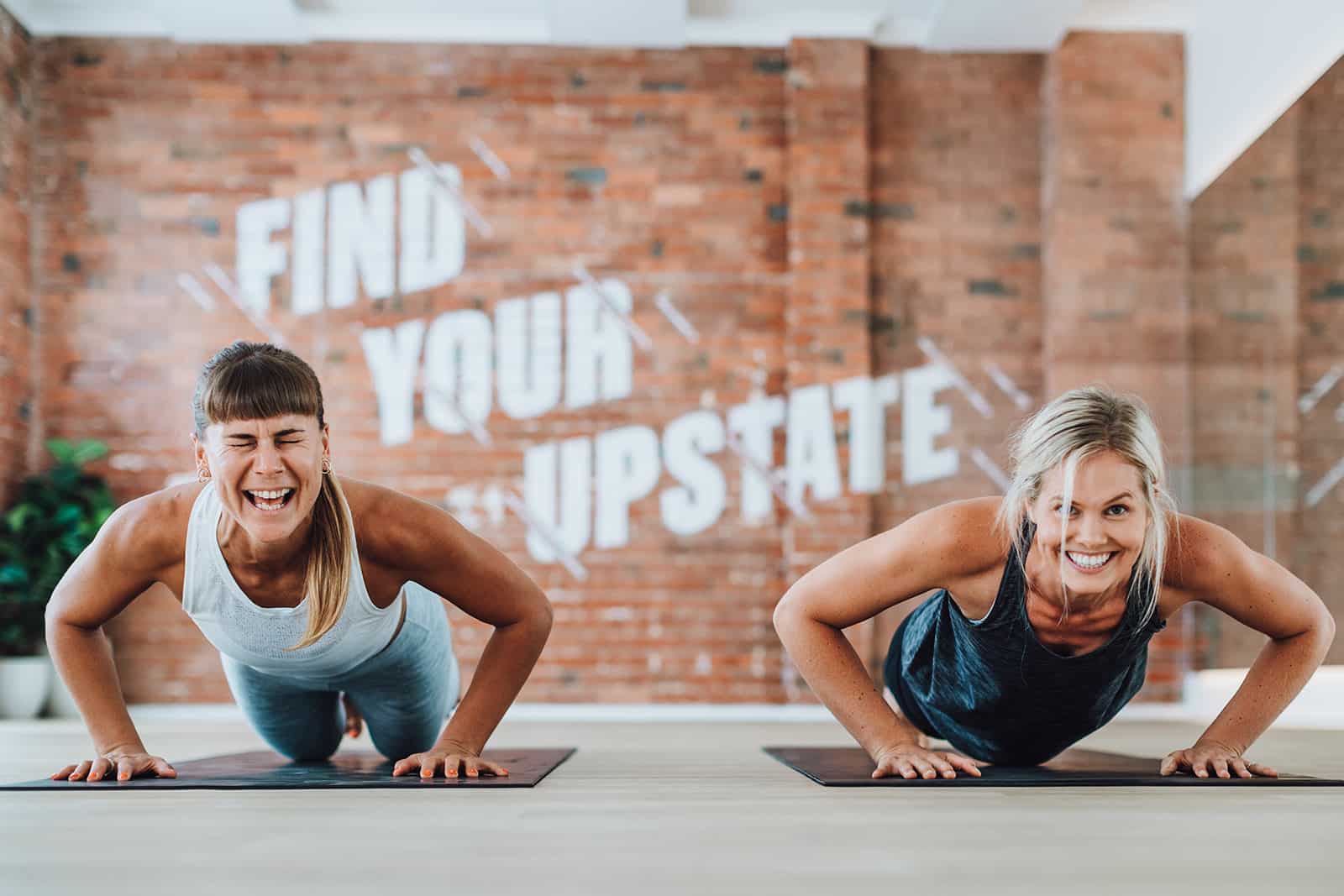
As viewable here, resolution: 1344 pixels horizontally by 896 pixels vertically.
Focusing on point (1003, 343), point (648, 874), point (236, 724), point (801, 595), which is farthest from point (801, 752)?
point (1003, 343)

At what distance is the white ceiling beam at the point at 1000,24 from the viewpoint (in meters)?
5.08

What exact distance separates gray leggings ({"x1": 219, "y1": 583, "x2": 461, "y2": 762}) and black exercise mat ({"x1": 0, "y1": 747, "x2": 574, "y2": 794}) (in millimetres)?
58

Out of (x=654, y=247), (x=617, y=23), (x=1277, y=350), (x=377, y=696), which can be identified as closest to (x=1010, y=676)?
(x=377, y=696)

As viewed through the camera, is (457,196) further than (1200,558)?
Yes

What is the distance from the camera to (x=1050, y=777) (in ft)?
7.06

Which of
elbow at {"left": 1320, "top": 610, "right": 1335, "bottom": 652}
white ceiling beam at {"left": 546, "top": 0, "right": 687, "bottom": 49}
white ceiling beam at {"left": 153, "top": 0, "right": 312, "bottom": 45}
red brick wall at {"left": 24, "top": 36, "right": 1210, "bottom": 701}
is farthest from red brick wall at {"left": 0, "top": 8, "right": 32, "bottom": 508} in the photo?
elbow at {"left": 1320, "top": 610, "right": 1335, "bottom": 652}

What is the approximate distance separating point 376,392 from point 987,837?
4316mm

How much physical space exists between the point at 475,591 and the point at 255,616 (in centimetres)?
40

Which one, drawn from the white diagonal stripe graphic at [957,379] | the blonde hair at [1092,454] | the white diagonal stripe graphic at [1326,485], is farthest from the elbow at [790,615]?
the white diagonal stripe graphic at [957,379]

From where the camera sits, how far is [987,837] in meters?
1.53

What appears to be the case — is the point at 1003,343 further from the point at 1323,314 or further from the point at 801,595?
the point at 801,595

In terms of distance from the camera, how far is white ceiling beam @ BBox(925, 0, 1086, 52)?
5.08 metres

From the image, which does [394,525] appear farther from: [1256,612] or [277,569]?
[1256,612]

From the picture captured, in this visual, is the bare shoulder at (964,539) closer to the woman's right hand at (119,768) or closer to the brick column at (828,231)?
the woman's right hand at (119,768)
